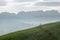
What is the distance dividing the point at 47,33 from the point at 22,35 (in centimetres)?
328

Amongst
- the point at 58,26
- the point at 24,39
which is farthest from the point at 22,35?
the point at 58,26

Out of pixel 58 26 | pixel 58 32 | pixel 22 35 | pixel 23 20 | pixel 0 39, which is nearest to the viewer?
pixel 0 39

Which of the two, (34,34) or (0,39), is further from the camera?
(34,34)

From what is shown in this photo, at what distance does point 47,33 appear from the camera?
78.5 ft

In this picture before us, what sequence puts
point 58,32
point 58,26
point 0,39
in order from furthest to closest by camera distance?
1. point 58,26
2. point 58,32
3. point 0,39

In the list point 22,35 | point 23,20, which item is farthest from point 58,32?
point 23,20

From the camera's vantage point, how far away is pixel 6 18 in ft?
249

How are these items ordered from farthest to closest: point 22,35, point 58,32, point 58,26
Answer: point 58,26, point 58,32, point 22,35

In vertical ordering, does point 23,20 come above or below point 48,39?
below

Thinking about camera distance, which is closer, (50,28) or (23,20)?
(50,28)

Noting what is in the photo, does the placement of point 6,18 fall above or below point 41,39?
below

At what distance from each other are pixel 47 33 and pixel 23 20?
5095 cm

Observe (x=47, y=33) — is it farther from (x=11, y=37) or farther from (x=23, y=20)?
(x=23, y=20)

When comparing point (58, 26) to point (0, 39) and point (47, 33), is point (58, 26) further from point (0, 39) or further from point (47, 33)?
point (0, 39)
